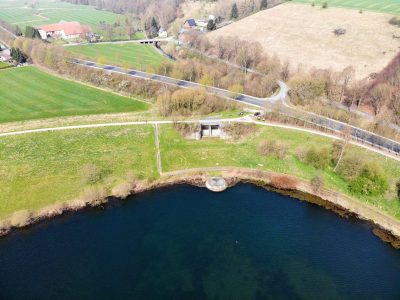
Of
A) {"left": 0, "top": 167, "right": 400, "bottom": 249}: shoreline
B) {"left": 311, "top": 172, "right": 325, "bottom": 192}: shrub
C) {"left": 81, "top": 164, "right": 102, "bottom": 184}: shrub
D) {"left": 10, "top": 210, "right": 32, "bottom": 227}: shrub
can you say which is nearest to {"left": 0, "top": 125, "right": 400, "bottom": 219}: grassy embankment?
{"left": 81, "top": 164, "right": 102, "bottom": 184}: shrub

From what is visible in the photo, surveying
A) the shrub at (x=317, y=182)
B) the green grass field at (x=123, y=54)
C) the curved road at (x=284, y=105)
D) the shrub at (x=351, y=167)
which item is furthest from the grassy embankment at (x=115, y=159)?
the green grass field at (x=123, y=54)

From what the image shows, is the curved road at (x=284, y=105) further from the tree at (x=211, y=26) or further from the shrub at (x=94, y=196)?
the tree at (x=211, y=26)

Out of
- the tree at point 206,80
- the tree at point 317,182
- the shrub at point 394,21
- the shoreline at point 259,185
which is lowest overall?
the shoreline at point 259,185

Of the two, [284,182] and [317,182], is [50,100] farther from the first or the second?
[317,182]

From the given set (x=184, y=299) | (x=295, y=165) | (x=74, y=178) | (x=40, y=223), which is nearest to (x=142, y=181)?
(x=74, y=178)

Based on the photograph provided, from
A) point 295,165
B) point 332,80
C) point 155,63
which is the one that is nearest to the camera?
point 295,165

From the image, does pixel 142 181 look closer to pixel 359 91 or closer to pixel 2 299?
pixel 2 299
